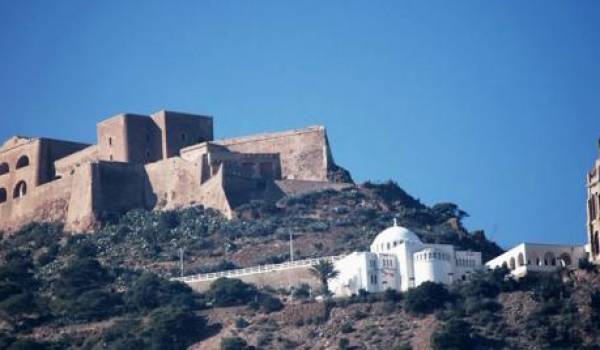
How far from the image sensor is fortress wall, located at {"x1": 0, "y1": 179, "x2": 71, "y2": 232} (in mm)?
98875

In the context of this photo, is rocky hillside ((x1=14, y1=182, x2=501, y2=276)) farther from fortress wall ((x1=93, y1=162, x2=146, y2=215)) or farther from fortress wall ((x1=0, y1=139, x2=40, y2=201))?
fortress wall ((x1=0, y1=139, x2=40, y2=201))

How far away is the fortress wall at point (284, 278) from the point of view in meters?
83.6

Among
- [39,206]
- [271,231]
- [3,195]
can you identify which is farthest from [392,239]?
[3,195]

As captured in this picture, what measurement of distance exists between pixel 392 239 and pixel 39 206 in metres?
24.0

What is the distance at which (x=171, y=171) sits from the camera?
96.2 meters

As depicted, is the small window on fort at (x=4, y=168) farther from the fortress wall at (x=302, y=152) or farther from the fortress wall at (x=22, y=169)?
the fortress wall at (x=302, y=152)

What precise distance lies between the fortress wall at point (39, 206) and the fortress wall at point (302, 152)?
10719 mm

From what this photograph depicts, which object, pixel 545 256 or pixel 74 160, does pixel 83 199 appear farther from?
pixel 545 256

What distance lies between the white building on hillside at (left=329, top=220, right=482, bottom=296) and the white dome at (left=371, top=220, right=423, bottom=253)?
253mm

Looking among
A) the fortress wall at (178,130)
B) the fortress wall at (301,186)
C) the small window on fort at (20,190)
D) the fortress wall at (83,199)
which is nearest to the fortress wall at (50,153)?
the small window on fort at (20,190)

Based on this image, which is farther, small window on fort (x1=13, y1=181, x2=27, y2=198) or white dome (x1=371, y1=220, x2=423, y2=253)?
small window on fort (x1=13, y1=181, x2=27, y2=198)

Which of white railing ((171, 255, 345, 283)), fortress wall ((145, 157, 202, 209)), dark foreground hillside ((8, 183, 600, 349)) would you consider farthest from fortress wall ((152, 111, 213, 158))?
white railing ((171, 255, 345, 283))

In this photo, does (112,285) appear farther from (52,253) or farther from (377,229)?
(377,229)

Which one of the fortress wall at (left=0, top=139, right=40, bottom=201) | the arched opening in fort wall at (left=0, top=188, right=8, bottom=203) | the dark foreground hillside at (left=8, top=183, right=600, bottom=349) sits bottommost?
the dark foreground hillside at (left=8, top=183, right=600, bottom=349)
